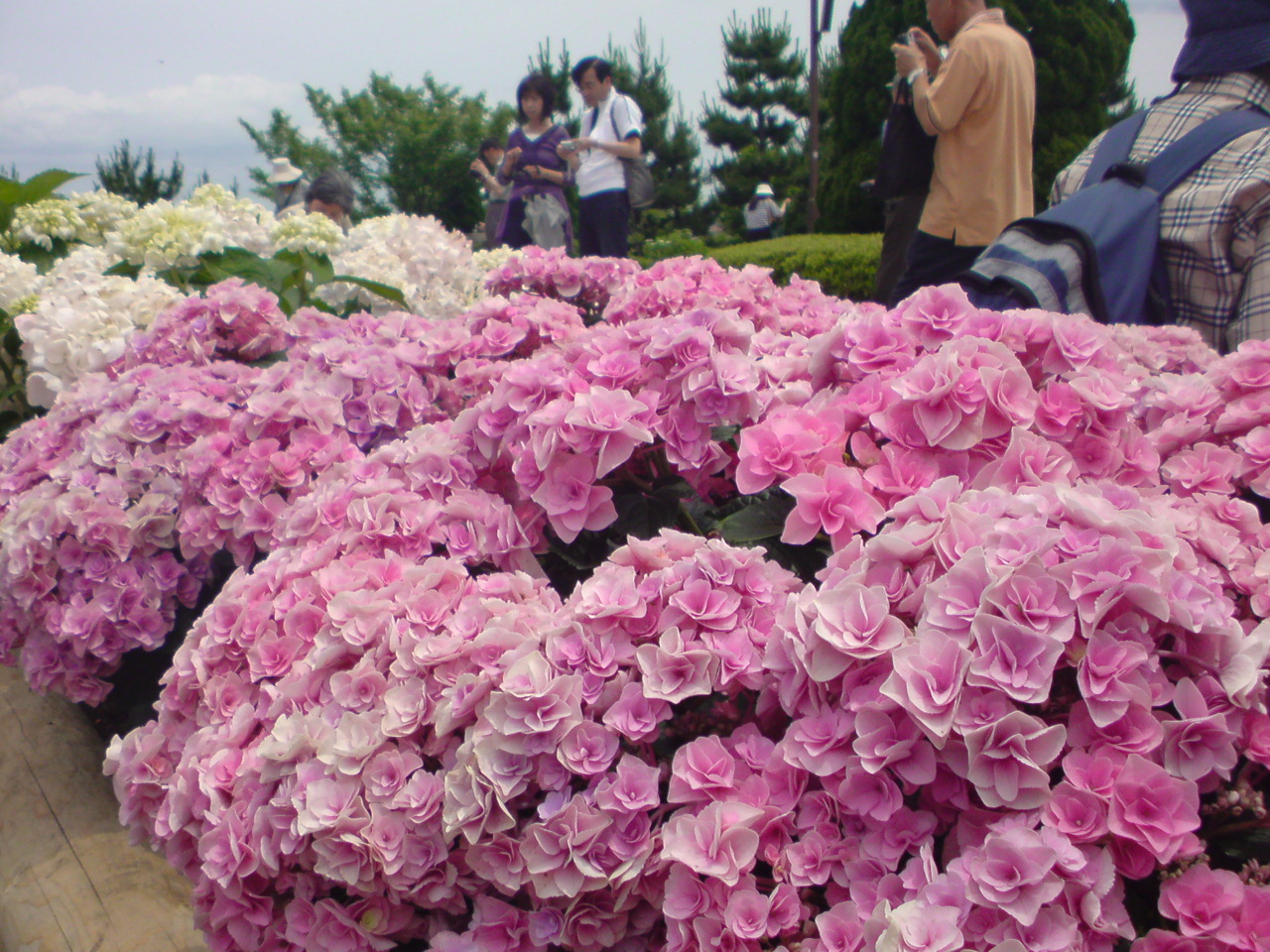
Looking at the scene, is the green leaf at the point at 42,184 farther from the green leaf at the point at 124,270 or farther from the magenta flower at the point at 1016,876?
the magenta flower at the point at 1016,876

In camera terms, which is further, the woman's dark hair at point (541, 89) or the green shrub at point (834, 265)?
the green shrub at point (834, 265)

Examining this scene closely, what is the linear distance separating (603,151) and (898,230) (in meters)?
2.66

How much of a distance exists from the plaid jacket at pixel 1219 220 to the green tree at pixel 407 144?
25.0m

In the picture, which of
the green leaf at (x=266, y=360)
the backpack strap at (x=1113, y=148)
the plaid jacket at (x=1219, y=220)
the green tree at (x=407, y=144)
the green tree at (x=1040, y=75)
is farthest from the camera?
the green tree at (x=407, y=144)

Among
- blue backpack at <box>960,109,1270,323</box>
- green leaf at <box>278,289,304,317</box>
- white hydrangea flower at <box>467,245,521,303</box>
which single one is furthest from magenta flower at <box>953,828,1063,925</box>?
white hydrangea flower at <box>467,245,521,303</box>

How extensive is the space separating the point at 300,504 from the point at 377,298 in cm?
195

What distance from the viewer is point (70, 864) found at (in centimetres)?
184

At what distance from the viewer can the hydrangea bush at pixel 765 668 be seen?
2.77 ft

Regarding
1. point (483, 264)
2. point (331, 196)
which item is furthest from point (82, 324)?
point (331, 196)

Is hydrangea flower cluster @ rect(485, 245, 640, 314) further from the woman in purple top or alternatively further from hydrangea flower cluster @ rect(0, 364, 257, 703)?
the woman in purple top

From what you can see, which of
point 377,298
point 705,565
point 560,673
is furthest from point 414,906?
point 377,298

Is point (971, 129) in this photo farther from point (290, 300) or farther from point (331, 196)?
point (331, 196)

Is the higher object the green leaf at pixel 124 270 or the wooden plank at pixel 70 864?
the green leaf at pixel 124 270

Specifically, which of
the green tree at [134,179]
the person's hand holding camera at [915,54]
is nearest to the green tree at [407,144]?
the green tree at [134,179]
